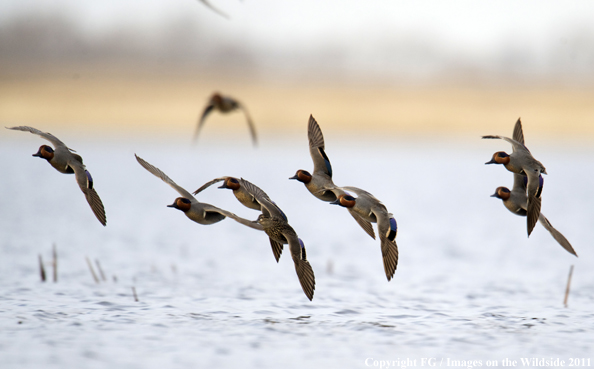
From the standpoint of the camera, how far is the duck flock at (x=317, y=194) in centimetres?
828

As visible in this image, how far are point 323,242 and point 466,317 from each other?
9801mm

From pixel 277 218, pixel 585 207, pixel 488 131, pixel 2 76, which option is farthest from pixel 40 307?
pixel 2 76

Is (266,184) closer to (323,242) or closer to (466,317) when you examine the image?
(323,242)

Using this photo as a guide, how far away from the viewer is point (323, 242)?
2008 cm

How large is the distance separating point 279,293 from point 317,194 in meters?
3.48

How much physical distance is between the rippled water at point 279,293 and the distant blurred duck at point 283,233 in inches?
30.8

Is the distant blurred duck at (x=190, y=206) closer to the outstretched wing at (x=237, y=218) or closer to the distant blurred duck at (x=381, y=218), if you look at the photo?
the outstretched wing at (x=237, y=218)

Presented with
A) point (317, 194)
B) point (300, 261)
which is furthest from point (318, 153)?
point (300, 261)

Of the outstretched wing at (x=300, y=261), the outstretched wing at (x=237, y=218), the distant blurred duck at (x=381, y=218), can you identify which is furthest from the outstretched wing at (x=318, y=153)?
the outstretched wing at (x=237, y=218)

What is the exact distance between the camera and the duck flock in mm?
8281

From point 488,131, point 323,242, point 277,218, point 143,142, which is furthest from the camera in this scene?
point 143,142

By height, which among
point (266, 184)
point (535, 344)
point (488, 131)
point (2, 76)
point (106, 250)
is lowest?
point (535, 344)

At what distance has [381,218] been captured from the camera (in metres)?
8.47

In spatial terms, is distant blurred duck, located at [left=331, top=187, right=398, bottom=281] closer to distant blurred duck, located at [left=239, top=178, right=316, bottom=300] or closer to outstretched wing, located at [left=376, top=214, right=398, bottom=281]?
outstretched wing, located at [left=376, top=214, right=398, bottom=281]
